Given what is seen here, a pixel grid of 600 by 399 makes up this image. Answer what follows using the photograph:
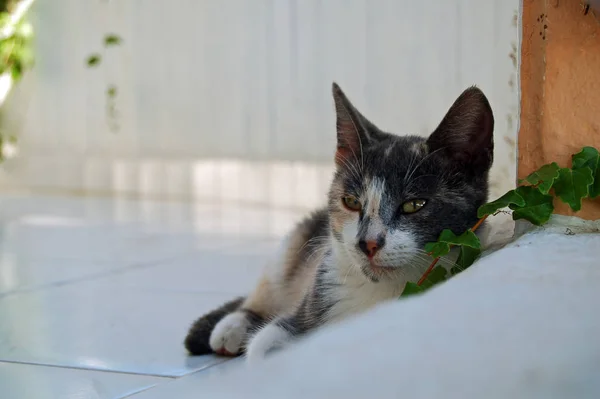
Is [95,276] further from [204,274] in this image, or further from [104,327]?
[104,327]

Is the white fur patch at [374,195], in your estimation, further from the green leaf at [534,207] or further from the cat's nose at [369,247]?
the green leaf at [534,207]

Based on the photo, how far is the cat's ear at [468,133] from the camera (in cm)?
144

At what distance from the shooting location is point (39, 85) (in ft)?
20.7

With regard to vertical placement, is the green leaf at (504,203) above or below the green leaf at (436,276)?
above

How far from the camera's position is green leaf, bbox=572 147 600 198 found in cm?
133

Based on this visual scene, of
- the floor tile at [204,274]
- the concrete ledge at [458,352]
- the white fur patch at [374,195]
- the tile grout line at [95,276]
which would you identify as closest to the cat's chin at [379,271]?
the white fur patch at [374,195]

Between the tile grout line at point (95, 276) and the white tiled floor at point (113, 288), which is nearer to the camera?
the white tiled floor at point (113, 288)

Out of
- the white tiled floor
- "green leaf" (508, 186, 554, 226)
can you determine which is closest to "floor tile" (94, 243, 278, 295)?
the white tiled floor

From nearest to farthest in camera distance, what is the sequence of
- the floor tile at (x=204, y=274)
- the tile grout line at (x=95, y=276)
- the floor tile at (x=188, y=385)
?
the floor tile at (x=188, y=385) → the tile grout line at (x=95, y=276) → the floor tile at (x=204, y=274)

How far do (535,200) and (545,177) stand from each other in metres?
0.06

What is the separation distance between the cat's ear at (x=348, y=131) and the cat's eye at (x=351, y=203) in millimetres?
108

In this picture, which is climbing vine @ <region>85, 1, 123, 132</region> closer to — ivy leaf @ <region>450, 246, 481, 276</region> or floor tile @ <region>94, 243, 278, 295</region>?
floor tile @ <region>94, 243, 278, 295</region>

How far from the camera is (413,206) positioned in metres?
1.43

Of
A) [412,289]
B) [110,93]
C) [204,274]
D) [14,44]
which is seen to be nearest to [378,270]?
[412,289]
